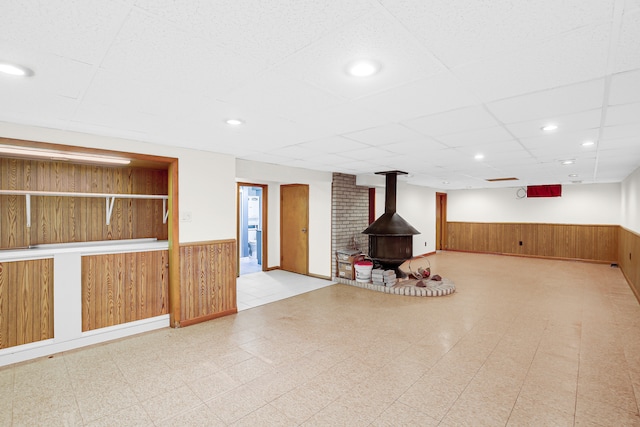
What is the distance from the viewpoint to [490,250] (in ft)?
32.9

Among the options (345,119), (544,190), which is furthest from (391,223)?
(544,190)

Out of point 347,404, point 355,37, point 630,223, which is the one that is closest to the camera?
point 355,37

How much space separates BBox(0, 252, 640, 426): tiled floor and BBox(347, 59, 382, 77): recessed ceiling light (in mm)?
2210

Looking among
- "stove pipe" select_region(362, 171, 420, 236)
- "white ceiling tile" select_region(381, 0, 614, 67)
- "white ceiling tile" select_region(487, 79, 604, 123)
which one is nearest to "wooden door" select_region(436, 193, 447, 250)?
"stove pipe" select_region(362, 171, 420, 236)

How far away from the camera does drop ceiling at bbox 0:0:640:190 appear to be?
1.19 meters

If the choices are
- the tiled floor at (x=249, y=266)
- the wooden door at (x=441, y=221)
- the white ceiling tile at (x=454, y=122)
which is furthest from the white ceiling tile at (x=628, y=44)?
the wooden door at (x=441, y=221)

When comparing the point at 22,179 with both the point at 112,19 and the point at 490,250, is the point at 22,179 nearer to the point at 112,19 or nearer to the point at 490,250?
the point at 112,19

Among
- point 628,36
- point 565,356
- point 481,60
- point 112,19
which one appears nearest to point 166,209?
point 112,19

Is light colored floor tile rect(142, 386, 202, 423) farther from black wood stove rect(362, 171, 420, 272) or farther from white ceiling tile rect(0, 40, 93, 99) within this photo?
black wood stove rect(362, 171, 420, 272)

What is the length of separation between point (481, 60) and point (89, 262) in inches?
155

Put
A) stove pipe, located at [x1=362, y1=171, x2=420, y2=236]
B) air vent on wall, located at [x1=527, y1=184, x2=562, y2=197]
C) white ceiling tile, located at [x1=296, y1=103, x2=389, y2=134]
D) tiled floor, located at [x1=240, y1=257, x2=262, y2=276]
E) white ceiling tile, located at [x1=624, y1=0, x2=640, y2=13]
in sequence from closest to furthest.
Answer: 1. white ceiling tile, located at [x1=624, y1=0, x2=640, y2=13]
2. white ceiling tile, located at [x1=296, y1=103, x2=389, y2=134]
3. stove pipe, located at [x1=362, y1=171, x2=420, y2=236]
4. tiled floor, located at [x1=240, y1=257, x2=262, y2=276]
5. air vent on wall, located at [x1=527, y1=184, x2=562, y2=197]

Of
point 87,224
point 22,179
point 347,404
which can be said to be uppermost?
point 22,179

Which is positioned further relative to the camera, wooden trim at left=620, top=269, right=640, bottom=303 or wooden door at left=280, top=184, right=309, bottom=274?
wooden door at left=280, top=184, right=309, bottom=274

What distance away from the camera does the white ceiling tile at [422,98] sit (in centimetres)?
186
